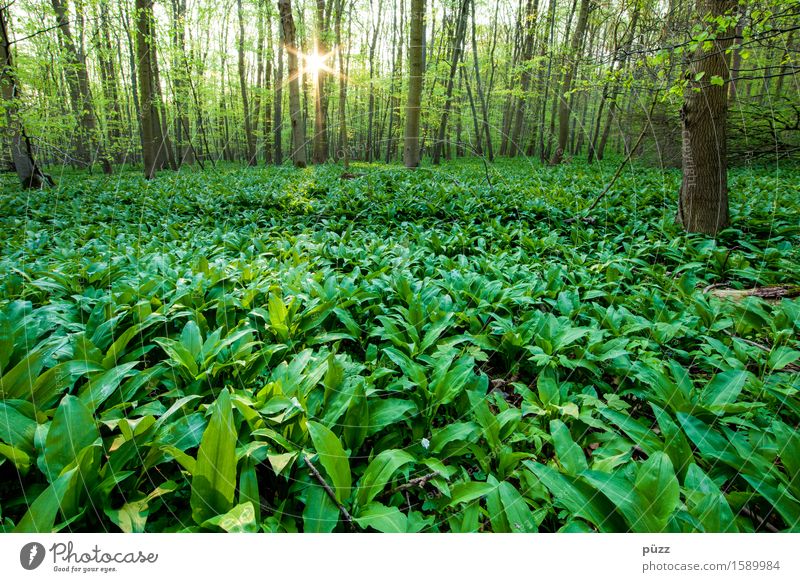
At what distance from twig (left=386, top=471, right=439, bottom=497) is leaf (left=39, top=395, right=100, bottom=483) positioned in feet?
3.31

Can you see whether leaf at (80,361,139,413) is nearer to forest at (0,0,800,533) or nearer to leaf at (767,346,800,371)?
forest at (0,0,800,533)

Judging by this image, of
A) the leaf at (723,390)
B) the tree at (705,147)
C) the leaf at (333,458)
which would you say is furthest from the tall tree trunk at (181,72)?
the tree at (705,147)

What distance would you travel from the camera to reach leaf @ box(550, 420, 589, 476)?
1375mm

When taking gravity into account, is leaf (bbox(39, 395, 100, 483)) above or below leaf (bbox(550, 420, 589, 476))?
above

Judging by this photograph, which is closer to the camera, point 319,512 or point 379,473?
point 319,512

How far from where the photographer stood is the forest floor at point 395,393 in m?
1.17

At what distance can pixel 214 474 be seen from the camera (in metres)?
1.14

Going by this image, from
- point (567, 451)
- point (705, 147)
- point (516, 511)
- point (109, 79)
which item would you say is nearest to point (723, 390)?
point (567, 451)

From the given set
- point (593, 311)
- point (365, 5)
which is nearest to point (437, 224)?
point (593, 311)

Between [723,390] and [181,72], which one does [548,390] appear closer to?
[723,390]

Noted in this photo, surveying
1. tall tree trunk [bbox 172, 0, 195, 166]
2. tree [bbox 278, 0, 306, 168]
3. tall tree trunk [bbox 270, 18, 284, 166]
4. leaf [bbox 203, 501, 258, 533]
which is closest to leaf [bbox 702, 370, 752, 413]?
leaf [bbox 203, 501, 258, 533]

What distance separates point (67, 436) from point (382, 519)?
3.48 ft

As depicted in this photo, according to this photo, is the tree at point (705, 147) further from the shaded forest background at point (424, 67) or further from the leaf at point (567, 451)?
the leaf at point (567, 451)
